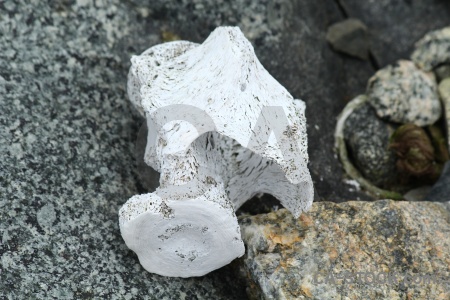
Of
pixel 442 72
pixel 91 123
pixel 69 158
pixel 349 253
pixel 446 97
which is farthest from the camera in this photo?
pixel 442 72

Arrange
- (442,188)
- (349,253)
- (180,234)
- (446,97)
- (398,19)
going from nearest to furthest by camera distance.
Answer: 1. (180,234)
2. (349,253)
3. (442,188)
4. (446,97)
5. (398,19)

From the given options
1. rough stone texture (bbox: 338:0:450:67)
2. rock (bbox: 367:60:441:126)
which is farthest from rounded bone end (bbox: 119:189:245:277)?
rough stone texture (bbox: 338:0:450:67)

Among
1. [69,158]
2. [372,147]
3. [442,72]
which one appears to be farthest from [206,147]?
[442,72]

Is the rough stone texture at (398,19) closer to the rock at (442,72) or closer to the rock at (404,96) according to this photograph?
the rock at (442,72)

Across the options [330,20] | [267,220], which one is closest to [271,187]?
[267,220]

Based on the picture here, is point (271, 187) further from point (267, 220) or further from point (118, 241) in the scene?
point (118, 241)

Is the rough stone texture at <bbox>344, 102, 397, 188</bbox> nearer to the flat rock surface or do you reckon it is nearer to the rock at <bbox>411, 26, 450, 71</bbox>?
the flat rock surface

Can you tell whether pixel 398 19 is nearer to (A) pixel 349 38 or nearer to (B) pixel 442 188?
(A) pixel 349 38

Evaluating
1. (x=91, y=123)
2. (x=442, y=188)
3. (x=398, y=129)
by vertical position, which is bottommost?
(x=442, y=188)
